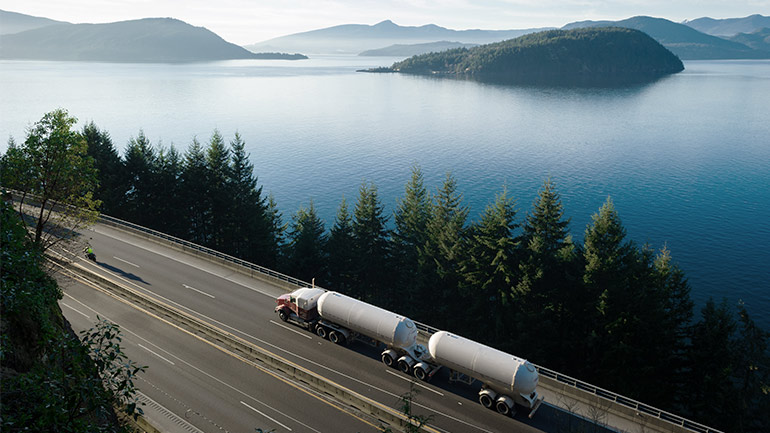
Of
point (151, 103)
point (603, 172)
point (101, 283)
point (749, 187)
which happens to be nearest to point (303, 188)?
point (101, 283)

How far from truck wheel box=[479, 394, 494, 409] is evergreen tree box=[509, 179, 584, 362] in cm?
1510

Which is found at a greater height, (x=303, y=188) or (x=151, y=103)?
(x=151, y=103)

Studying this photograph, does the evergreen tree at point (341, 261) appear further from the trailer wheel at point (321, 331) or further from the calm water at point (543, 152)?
the calm water at point (543, 152)

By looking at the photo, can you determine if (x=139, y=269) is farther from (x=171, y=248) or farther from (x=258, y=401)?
(x=258, y=401)

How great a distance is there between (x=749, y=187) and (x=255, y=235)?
94108 millimetres

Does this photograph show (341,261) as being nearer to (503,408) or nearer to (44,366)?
(503,408)

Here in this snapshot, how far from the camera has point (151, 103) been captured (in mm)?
187625

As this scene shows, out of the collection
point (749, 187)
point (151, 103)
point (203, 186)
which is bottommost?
point (749, 187)

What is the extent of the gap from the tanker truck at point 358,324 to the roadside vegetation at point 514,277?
1505 centimetres

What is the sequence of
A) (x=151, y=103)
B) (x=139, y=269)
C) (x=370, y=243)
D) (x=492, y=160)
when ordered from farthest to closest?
(x=151, y=103) < (x=492, y=160) < (x=370, y=243) < (x=139, y=269)

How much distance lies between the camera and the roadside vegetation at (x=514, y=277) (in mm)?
35938

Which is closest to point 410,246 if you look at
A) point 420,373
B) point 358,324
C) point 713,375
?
point 358,324

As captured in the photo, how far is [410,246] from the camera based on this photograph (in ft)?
187

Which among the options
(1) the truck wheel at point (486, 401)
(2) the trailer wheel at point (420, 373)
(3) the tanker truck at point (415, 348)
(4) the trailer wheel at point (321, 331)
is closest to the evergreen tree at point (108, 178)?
(3) the tanker truck at point (415, 348)
